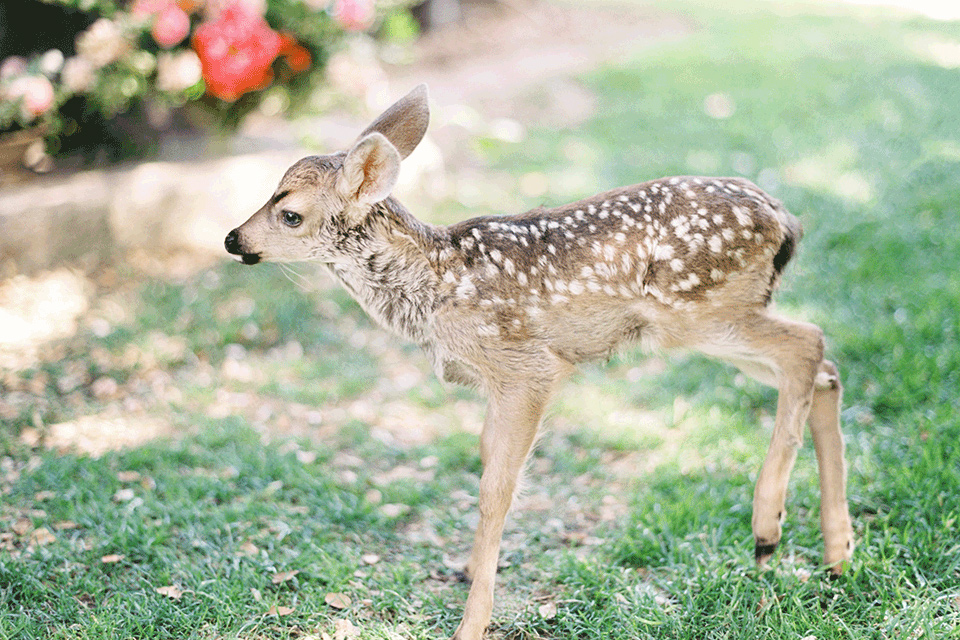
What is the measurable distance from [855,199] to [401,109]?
4422mm

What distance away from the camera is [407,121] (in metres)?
3.07

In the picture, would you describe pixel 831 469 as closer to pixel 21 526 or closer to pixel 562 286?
pixel 562 286

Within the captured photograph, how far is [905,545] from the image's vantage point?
3.02 m

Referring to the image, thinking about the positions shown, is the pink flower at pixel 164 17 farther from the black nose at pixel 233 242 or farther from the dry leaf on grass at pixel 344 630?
the dry leaf on grass at pixel 344 630

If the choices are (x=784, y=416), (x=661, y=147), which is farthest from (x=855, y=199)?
(x=784, y=416)

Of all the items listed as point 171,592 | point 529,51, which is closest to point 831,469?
point 171,592

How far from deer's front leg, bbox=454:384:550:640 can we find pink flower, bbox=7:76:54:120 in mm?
3963

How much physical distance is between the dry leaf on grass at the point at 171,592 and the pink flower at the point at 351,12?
437cm

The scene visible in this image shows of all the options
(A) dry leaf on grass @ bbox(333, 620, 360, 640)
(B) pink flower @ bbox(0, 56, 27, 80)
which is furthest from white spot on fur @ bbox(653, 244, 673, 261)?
(B) pink flower @ bbox(0, 56, 27, 80)

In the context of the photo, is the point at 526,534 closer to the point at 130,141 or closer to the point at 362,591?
the point at 362,591

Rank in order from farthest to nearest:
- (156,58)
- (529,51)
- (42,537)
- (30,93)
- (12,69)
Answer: (529,51) < (156,58) < (12,69) < (30,93) < (42,537)

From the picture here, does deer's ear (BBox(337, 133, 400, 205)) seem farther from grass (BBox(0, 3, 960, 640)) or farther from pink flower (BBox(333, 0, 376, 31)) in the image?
pink flower (BBox(333, 0, 376, 31))

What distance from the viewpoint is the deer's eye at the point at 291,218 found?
288 centimetres

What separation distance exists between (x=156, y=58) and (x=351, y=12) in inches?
53.7
